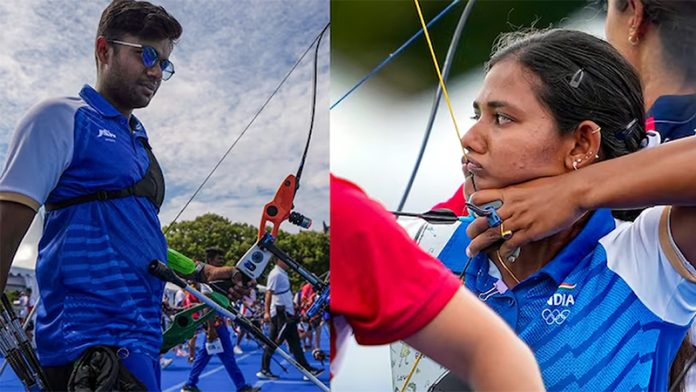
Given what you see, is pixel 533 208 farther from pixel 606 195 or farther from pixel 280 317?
pixel 280 317

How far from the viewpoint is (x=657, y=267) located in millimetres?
674

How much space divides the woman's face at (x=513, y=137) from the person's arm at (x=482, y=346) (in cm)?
46

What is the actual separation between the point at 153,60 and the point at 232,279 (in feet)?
1.19

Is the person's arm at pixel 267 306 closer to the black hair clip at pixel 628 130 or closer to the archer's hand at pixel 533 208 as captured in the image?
the archer's hand at pixel 533 208

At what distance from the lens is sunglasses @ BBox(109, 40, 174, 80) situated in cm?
100

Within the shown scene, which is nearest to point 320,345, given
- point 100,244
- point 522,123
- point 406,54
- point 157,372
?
point 157,372

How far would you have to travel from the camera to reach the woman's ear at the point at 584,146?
74 cm

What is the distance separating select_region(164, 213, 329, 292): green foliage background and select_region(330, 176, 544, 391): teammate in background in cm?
72

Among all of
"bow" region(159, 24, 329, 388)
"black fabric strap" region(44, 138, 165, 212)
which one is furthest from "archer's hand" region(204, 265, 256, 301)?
"black fabric strap" region(44, 138, 165, 212)

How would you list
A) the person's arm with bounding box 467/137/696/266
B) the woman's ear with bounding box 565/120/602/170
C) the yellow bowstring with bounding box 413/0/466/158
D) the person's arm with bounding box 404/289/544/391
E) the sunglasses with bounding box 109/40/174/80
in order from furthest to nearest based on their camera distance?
the yellow bowstring with bounding box 413/0/466/158, the sunglasses with bounding box 109/40/174/80, the woman's ear with bounding box 565/120/602/170, the person's arm with bounding box 467/137/696/266, the person's arm with bounding box 404/289/544/391

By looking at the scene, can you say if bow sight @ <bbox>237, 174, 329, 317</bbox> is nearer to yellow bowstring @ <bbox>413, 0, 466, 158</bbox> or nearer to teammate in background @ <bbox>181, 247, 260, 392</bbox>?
teammate in background @ <bbox>181, 247, 260, 392</bbox>

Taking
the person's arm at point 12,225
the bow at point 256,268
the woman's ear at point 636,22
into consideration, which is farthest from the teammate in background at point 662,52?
the person's arm at point 12,225

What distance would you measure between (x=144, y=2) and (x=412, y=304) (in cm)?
87

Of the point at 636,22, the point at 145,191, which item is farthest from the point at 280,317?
the point at 636,22
